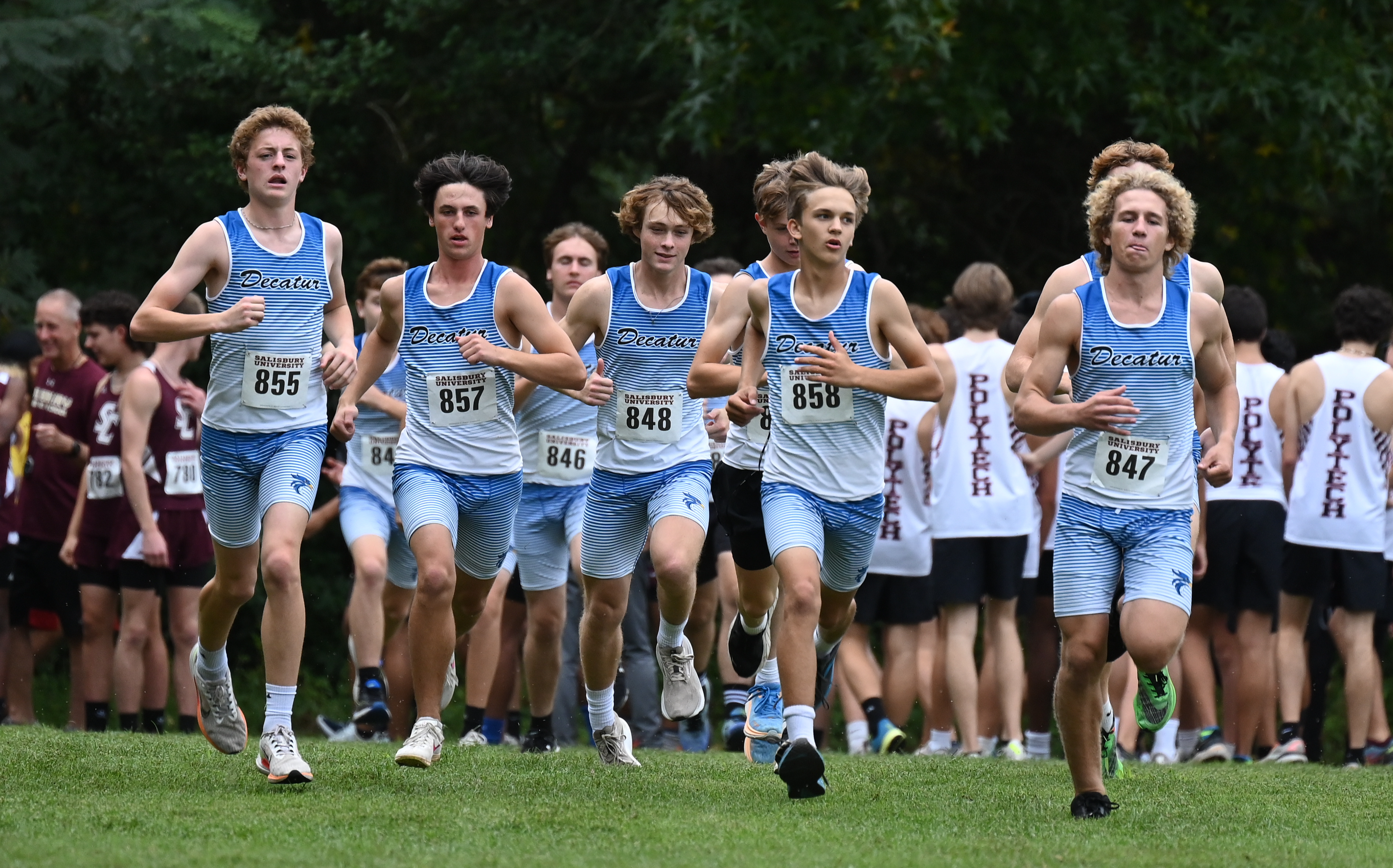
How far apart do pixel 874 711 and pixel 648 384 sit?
3.27 m

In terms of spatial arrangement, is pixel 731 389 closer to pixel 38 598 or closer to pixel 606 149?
pixel 38 598

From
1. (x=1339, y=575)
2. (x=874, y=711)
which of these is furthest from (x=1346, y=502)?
(x=874, y=711)

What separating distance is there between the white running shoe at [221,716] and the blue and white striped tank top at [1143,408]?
3.39 meters

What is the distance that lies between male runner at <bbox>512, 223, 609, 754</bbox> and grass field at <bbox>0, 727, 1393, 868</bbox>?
49 cm

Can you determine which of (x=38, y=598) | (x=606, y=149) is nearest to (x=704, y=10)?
(x=606, y=149)

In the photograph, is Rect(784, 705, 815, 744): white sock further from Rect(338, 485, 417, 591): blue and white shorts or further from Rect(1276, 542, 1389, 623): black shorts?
Rect(1276, 542, 1389, 623): black shorts

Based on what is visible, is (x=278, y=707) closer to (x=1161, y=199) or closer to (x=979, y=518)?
(x=1161, y=199)

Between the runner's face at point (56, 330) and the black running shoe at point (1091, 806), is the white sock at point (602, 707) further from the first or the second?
the runner's face at point (56, 330)

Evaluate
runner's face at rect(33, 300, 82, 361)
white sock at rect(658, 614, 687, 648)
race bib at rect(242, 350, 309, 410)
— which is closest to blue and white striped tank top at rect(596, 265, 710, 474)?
white sock at rect(658, 614, 687, 648)

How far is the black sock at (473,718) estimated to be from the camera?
959 centimetres

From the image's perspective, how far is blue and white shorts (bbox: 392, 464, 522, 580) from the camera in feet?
23.1

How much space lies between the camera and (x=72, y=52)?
472 inches

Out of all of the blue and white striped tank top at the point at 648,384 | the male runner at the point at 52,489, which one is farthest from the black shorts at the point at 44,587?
the blue and white striped tank top at the point at 648,384

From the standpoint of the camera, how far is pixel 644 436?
7.69m
